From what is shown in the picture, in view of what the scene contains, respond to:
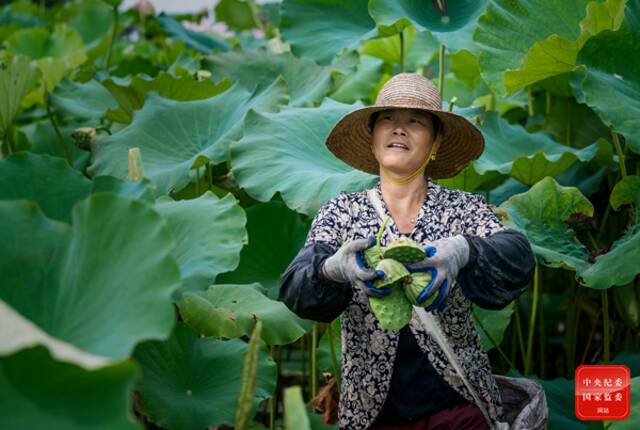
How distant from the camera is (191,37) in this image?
412 centimetres

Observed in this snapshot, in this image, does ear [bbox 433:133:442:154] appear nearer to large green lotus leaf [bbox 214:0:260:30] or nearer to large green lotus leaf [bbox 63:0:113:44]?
large green lotus leaf [bbox 214:0:260:30]

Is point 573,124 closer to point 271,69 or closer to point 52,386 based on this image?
point 271,69

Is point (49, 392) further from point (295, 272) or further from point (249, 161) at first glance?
point (249, 161)

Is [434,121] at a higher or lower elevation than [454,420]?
higher

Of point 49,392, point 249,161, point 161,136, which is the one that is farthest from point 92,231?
point 161,136

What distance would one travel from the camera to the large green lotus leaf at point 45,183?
1.95m

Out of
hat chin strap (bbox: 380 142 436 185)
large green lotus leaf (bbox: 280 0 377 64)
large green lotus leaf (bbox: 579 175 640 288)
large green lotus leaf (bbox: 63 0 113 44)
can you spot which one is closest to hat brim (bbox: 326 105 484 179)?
hat chin strap (bbox: 380 142 436 185)

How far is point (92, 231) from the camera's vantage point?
1.56 metres

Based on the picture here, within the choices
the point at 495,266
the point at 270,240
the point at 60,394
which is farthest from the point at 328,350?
the point at 60,394

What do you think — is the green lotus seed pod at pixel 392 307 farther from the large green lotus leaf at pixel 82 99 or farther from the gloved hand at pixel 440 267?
the large green lotus leaf at pixel 82 99

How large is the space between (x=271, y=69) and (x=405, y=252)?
1906 mm

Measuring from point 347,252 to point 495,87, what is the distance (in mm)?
1191

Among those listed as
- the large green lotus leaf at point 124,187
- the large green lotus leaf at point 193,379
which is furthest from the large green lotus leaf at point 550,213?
the large green lotus leaf at point 124,187

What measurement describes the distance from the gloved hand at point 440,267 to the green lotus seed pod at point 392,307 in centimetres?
4
